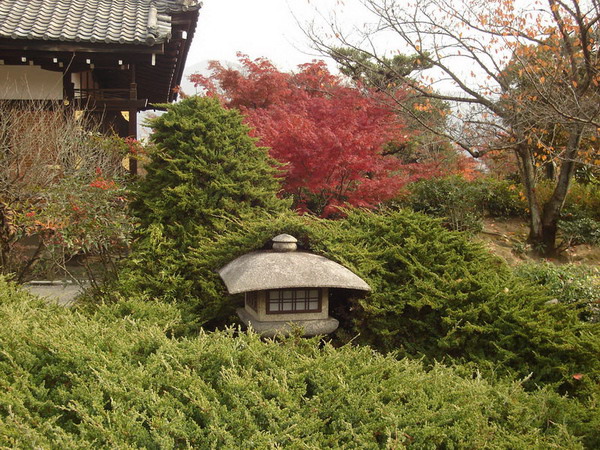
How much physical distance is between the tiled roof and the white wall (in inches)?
37.4

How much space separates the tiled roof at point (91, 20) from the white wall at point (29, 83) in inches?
37.4

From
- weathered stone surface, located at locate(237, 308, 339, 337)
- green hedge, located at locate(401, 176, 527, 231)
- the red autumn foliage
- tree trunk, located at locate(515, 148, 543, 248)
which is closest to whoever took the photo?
weathered stone surface, located at locate(237, 308, 339, 337)

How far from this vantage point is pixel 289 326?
479 cm

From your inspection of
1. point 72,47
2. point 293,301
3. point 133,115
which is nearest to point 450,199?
point 133,115

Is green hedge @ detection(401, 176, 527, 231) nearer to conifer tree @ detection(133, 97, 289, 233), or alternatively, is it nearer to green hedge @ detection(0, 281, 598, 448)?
conifer tree @ detection(133, 97, 289, 233)

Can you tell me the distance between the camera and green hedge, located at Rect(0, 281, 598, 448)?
115 inches

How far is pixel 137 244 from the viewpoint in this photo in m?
6.25

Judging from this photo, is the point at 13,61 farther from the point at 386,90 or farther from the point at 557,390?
the point at 557,390

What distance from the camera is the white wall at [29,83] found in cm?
961

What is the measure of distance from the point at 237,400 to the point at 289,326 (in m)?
1.70

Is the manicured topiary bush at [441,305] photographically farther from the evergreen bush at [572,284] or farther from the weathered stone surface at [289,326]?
the evergreen bush at [572,284]

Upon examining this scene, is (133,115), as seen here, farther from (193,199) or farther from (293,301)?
(293,301)

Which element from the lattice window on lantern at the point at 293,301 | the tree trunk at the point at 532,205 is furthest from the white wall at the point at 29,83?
the tree trunk at the point at 532,205

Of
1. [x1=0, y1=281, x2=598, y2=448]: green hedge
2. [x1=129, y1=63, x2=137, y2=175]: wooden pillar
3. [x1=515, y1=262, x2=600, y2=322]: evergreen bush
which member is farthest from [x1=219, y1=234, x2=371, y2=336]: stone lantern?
[x1=129, y1=63, x2=137, y2=175]: wooden pillar
